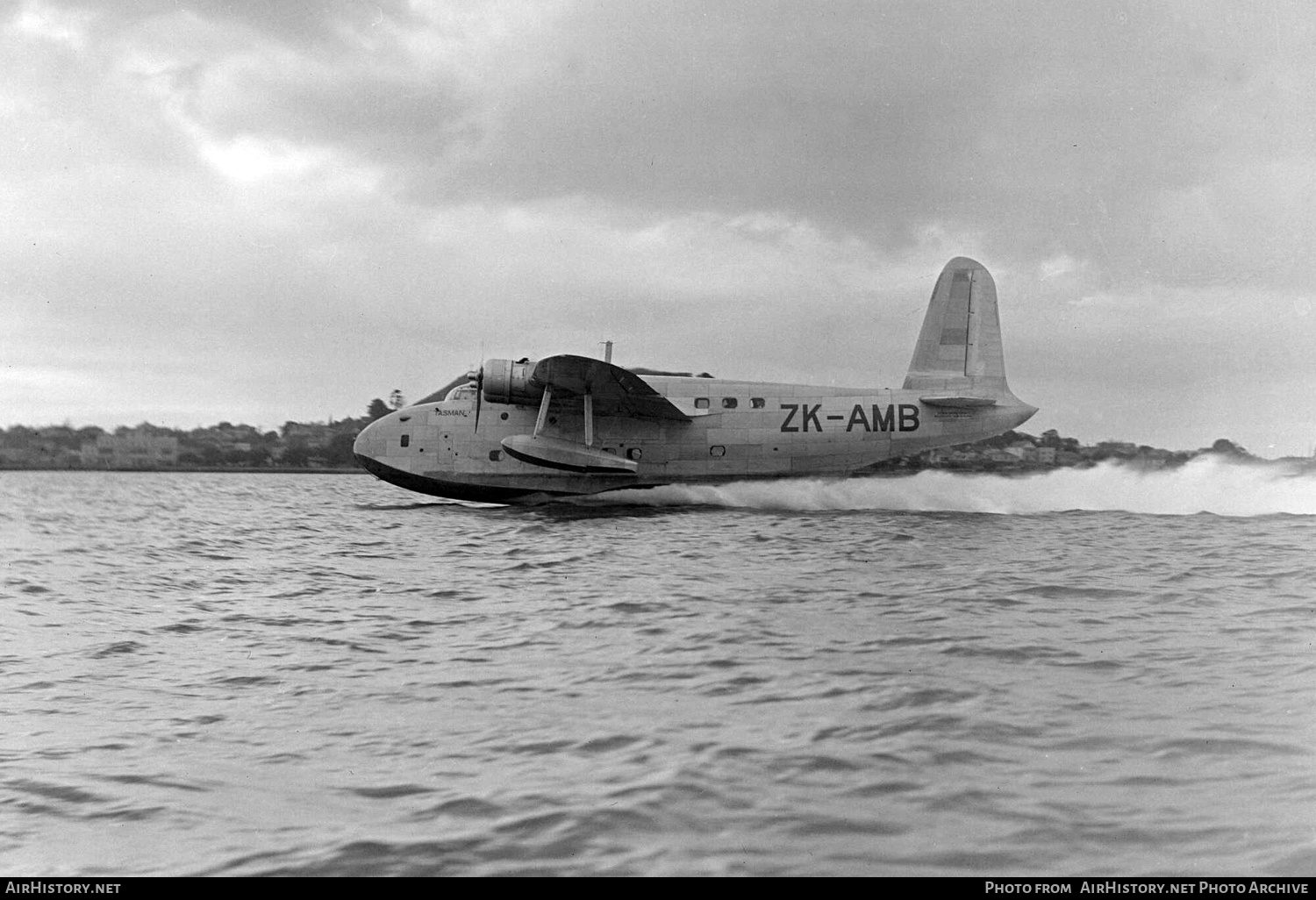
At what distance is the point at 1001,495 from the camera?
1065 inches

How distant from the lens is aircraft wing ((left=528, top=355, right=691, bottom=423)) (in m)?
24.1

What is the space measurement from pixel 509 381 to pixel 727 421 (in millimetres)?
6343

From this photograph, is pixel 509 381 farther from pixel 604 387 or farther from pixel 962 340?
pixel 962 340

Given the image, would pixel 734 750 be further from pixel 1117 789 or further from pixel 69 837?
pixel 69 837

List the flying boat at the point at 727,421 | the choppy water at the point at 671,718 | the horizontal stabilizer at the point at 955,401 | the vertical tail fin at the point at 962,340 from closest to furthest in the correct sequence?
the choppy water at the point at 671,718, the horizontal stabilizer at the point at 955,401, the flying boat at the point at 727,421, the vertical tail fin at the point at 962,340

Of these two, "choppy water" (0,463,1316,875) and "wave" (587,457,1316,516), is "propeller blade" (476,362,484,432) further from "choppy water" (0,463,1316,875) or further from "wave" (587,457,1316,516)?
"choppy water" (0,463,1316,875)

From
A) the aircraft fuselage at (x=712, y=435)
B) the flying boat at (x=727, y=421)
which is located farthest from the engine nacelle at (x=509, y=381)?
the aircraft fuselage at (x=712, y=435)

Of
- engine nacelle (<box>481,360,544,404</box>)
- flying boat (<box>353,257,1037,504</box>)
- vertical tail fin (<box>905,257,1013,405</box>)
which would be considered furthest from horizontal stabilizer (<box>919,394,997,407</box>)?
engine nacelle (<box>481,360,544,404</box>)

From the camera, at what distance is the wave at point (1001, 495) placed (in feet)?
85.5

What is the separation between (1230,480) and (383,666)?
1088 inches

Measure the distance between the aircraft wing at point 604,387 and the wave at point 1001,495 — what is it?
2436 mm

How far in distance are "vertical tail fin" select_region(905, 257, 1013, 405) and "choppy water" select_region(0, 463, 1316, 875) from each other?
13.1 m

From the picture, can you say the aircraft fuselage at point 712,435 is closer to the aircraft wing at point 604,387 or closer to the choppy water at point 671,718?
→ the aircraft wing at point 604,387

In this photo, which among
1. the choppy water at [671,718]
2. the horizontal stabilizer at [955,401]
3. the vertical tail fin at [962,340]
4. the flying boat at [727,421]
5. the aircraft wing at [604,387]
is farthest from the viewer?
the vertical tail fin at [962,340]
